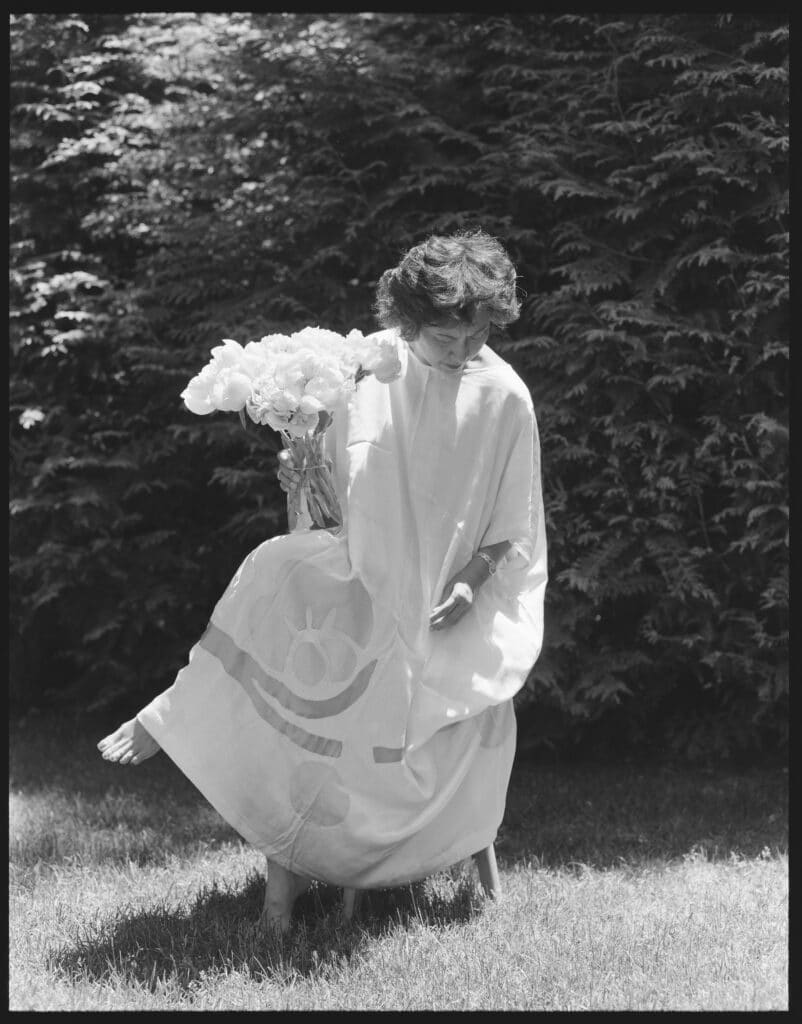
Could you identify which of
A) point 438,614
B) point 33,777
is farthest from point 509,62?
point 33,777

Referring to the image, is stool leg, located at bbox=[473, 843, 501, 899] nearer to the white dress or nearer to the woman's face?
the white dress

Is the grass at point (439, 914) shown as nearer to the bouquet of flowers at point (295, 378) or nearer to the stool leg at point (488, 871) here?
the stool leg at point (488, 871)

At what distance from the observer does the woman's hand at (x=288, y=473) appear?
10.7ft

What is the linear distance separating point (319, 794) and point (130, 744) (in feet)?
1.68

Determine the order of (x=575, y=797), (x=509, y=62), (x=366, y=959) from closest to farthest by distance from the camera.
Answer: (x=366, y=959) → (x=575, y=797) → (x=509, y=62)

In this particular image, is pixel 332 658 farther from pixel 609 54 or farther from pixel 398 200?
pixel 609 54

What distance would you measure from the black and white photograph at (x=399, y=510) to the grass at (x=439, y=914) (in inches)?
0.7

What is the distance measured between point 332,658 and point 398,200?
2.67 meters

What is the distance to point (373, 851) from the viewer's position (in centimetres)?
310

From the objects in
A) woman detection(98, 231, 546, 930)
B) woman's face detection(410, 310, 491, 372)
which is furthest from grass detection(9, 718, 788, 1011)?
woman's face detection(410, 310, 491, 372)

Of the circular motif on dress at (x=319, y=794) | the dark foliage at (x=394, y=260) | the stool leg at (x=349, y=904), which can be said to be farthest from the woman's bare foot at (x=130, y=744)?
the dark foliage at (x=394, y=260)

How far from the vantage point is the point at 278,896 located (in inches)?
127

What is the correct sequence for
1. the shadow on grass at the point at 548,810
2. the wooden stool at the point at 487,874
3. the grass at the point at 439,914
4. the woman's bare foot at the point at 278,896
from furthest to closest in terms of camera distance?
the shadow on grass at the point at 548,810 < the wooden stool at the point at 487,874 < the woman's bare foot at the point at 278,896 < the grass at the point at 439,914

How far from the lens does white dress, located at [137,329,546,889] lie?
312cm
